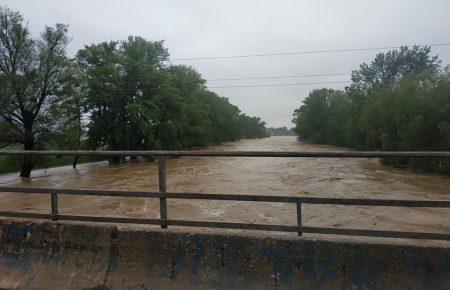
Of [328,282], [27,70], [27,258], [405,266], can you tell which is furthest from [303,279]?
[27,70]

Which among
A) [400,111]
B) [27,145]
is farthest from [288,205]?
[27,145]

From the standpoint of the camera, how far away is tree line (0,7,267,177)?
3108 cm

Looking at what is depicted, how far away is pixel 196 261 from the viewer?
11.9 ft

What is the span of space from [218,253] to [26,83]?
102ft

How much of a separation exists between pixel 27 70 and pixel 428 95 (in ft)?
96.6

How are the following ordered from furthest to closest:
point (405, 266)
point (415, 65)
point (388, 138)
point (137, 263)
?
point (415, 65) → point (388, 138) → point (137, 263) → point (405, 266)

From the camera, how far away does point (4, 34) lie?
31141 millimetres

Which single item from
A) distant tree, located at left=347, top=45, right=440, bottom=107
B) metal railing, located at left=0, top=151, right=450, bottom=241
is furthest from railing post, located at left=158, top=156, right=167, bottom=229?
distant tree, located at left=347, top=45, right=440, bottom=107

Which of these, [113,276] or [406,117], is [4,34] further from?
[113,276]

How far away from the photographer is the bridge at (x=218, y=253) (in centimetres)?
325

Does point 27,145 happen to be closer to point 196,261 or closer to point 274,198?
point 196,261

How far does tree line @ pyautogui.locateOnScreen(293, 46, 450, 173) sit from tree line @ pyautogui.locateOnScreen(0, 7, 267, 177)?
2199cm

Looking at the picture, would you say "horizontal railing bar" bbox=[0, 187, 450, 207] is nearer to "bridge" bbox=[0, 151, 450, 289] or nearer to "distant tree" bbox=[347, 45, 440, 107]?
"bridge" bbox=[0, 151, 450, 289]

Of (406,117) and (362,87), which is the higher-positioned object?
(362,87)
